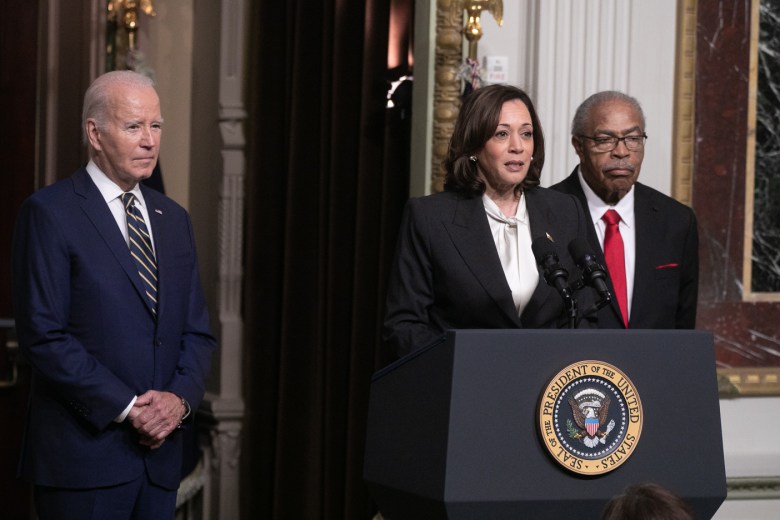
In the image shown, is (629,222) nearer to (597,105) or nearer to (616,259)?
(616,259)

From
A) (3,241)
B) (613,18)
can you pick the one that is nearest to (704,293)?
(613,18)

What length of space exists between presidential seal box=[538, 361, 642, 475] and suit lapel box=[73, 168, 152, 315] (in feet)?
4.17

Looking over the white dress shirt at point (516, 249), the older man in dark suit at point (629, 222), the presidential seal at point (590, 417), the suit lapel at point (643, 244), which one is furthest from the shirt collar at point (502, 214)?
the presidential seal at point (590, 417)

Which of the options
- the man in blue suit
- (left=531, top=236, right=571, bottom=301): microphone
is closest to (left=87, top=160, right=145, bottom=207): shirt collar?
the man in blue suit

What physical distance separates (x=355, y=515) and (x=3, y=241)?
2546 millimetres

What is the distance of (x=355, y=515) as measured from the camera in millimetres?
4641

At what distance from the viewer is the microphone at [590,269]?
260 centimetres

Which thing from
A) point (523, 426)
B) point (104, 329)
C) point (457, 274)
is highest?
point (457, 274)

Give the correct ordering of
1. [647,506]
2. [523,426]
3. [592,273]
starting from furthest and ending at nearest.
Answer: [592,273]
[523,426]
[647,506]

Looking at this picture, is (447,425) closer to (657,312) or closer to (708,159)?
(657,312)

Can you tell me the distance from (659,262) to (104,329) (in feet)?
5.24

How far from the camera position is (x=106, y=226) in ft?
10.6

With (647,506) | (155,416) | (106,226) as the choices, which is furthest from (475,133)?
(647,506)

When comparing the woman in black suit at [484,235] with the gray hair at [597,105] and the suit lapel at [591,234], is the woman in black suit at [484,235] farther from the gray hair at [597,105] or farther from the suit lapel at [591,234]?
the gray hair at [597,105]
